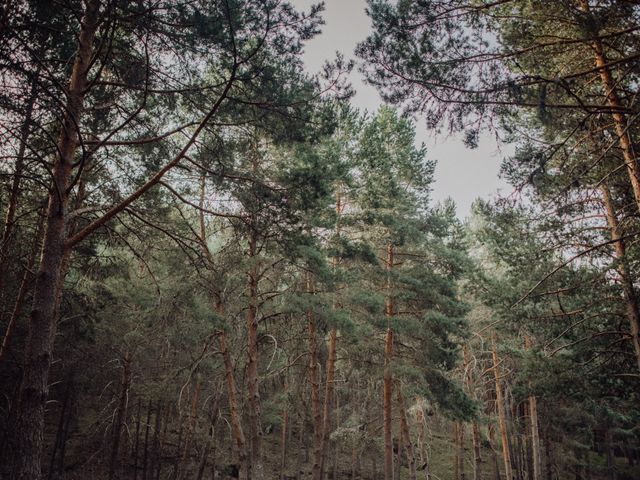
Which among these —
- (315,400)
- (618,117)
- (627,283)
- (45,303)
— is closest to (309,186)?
(45,303)

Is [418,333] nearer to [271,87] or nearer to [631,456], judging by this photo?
[271,87]

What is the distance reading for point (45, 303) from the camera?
4141mm

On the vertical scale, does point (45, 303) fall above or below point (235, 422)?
above

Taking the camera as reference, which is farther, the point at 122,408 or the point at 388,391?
the point at 122,408

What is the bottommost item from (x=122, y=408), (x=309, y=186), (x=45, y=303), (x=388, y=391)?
(x=122, y=408)

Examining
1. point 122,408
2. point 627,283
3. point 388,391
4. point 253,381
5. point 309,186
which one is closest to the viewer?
point 627,283

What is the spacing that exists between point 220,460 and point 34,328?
71.0 feet

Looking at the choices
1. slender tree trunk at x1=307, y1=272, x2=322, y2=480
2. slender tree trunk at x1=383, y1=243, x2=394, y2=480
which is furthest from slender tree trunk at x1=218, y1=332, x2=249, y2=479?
slender tree trunk at x1=383, y1=243, x2=394, y2=480

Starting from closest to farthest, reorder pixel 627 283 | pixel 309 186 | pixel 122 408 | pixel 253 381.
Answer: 1. pixel 627 283
2. pixel 309 186
3. pixel 253 381
4. pixel 122 408

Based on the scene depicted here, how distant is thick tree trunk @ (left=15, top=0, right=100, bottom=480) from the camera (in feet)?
12.2

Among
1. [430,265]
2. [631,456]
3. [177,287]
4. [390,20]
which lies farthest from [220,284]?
[631,456]

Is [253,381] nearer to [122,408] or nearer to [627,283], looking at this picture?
[122,408]

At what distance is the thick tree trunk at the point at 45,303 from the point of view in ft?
12.2

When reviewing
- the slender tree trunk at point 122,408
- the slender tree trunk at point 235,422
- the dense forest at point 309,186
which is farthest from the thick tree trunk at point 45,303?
the slender tree trunk at point 122,408
